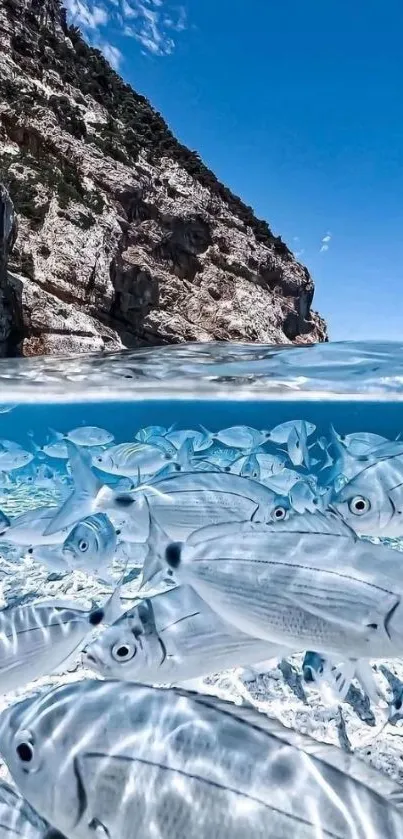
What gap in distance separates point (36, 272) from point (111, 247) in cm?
488

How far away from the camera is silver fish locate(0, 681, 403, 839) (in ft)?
4.38

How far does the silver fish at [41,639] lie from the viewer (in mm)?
2332

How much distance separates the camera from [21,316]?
24.5 m

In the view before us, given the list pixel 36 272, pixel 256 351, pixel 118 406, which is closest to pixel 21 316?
pixel 36 272

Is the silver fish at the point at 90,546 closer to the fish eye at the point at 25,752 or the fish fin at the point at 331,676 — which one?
the fish fin at the point at 331,676

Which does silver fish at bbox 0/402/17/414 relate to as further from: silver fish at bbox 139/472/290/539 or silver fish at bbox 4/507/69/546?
silver fish at bbox 139/472/290/539

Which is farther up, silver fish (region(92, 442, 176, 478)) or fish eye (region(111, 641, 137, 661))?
fish eye (region(111, 641, 137, 661))

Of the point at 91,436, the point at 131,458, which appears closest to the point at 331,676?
the point at 131,458

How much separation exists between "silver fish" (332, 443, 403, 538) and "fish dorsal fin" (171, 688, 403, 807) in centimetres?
169

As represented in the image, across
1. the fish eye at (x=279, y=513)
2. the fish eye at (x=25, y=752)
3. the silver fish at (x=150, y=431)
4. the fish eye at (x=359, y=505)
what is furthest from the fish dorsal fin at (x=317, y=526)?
the silver fish at (x=150, y=431)

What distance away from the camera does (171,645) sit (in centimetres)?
232

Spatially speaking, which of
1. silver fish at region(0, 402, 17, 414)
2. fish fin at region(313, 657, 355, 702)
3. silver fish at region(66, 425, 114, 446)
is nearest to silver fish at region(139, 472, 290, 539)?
fish fin at region(313, 657, 355, 702)

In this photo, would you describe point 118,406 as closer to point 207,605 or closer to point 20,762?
point 207,605

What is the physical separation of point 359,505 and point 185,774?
2.22 meters
